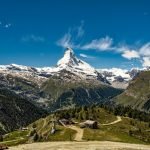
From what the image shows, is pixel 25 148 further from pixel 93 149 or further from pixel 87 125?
pixel 87 125

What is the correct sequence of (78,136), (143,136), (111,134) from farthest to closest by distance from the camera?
(143,136), (111,134), (78,136)

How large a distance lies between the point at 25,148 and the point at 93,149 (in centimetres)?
1955

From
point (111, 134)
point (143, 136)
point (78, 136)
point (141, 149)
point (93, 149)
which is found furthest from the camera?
point (143, 136)

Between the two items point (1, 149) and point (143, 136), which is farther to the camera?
point (143, 136)

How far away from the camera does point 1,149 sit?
108 metres

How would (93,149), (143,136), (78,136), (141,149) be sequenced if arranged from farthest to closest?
(143,136), (78,136), (141,149), (93,149)

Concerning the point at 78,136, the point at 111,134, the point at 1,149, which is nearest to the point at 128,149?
the point at 1,149

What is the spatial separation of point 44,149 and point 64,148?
564 cm

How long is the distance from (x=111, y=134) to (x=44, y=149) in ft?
246

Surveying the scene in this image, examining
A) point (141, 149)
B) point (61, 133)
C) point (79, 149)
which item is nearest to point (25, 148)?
point (79, 149)

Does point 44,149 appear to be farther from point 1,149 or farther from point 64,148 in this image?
point 1,149

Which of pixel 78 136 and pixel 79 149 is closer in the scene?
pixel 79 149

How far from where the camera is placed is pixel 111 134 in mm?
175500

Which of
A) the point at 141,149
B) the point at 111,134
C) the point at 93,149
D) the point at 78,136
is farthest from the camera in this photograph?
the point at 111,134
